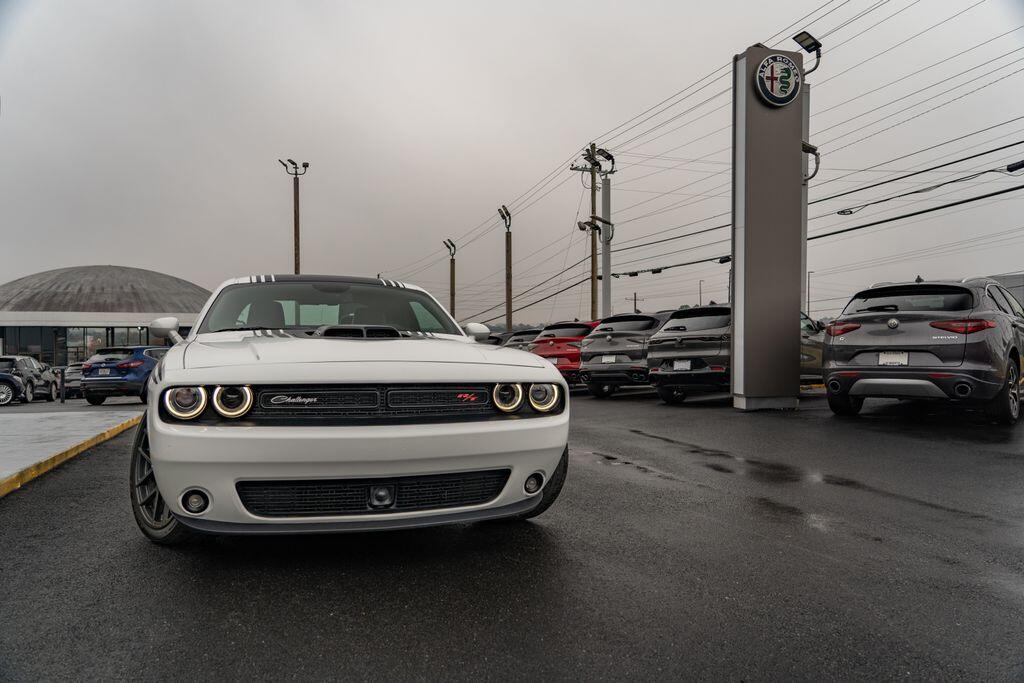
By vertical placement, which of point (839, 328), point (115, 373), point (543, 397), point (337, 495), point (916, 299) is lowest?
point (115, 373)

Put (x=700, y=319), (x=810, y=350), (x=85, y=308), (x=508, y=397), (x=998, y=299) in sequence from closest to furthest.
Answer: (x=508, y=397) < (x=998, y=299) < (x=700, y=319) < (x=810, y=350) < (x=85, y=308)

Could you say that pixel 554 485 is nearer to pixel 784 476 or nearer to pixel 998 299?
pixel 784 476

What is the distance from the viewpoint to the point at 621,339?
41.8 feet

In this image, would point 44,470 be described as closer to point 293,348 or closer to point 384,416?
point 293,348

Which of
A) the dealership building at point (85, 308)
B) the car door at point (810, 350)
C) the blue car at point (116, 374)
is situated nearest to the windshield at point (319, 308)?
the car door at point (810, 350)

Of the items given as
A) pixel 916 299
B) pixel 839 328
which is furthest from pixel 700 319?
pixel 916 299

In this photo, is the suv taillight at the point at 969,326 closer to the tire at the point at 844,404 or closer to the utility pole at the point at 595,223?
the tire at the point at 844,404

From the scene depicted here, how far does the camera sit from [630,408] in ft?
36.8

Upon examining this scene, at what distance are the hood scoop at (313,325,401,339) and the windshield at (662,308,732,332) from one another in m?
8.00

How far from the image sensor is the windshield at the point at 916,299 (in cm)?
750

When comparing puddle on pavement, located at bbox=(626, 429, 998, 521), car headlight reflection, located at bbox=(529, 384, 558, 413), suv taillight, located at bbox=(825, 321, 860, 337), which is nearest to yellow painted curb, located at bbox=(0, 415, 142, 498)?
car headlight reflection, located at bbox=(529, 384, 558, 413)

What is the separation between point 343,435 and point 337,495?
28 cm

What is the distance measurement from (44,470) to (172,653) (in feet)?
14.6

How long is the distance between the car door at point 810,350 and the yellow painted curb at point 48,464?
10357 millimetres
